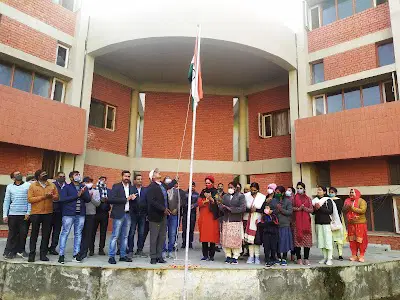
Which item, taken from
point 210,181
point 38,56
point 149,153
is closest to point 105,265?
point 210,181

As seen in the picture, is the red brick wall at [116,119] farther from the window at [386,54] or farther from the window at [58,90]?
the window at [386,54]

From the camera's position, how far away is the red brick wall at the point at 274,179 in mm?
13180

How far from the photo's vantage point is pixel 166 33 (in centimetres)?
1095

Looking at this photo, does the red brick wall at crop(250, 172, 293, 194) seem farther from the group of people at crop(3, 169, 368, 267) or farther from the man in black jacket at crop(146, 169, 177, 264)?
the man in black jacket at crop(146, 169, 177, 264)

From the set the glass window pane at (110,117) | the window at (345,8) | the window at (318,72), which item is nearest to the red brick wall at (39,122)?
the glass window pane at (110,117)

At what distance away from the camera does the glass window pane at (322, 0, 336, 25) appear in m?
12.6

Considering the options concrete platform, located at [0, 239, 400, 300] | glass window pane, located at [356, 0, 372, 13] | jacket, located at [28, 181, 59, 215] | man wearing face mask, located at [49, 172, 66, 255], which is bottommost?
concrete platform, located at [0, 239, 400, 300]

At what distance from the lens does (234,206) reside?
6.62 metres

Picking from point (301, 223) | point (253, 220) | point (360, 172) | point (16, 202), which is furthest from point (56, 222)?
point (360, 172)

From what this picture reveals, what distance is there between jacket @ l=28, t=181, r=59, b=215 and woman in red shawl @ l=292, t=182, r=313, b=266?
490 centimetres

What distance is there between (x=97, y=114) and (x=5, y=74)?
12.6ft

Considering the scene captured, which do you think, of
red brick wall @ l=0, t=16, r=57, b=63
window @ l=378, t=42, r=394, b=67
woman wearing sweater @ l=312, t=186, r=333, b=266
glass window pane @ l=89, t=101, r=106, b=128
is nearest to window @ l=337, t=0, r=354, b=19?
window @ l=378, t=42, r=394, b=67

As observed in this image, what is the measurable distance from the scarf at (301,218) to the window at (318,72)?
736 cm

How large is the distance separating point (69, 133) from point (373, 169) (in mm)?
10324
